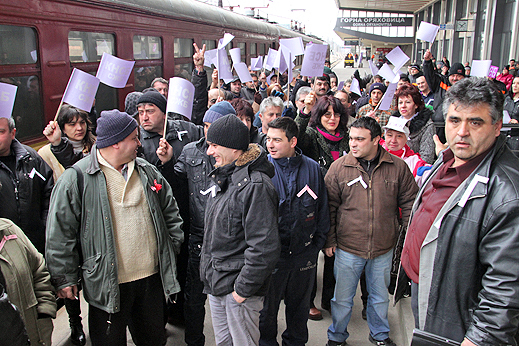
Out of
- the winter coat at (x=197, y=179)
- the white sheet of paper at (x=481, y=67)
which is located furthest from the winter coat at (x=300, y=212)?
the white sheet of paper at (x=481, y=67)

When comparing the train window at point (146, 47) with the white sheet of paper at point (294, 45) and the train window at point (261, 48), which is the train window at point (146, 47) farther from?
the train window at point (261, 48)

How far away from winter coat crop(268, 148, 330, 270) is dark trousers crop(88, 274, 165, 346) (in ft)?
2.85

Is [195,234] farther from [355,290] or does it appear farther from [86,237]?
[355,290]

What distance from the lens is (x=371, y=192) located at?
297cm

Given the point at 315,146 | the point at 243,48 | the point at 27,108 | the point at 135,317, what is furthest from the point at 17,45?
the point at 243,48

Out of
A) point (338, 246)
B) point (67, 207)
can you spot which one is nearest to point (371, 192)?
point (338, 246)

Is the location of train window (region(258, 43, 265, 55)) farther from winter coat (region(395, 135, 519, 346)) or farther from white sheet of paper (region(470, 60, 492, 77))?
winter coat (region(395, 135, 519, 346))

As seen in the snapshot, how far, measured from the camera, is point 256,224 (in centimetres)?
223

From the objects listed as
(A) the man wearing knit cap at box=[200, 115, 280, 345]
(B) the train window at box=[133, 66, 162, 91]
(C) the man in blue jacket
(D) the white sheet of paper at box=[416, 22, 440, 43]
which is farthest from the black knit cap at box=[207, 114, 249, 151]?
(D) the white sheet of paper at box=[416, 22, 440, 43]

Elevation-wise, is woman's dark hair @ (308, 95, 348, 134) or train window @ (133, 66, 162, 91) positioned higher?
train window @ (133, 66, 162, 91)

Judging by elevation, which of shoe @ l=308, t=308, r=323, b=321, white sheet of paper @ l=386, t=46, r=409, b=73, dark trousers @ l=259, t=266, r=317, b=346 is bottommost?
shoe @ l=308, t=308, r=323, b=321

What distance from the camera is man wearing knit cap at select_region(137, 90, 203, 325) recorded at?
10.7ft

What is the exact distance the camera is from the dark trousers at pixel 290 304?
2.90m

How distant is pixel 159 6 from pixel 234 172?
4.71 meters
